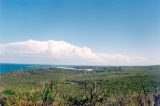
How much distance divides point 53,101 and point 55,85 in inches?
267

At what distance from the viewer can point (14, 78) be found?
26.7m

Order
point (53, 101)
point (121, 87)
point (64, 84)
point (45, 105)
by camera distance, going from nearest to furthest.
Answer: point (45, 105), point (53, 101), point (121, 87), point (64, 84)

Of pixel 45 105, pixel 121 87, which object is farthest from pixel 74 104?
pixel 121 87

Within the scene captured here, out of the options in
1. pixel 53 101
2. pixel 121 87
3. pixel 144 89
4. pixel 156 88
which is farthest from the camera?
pixel 121 87

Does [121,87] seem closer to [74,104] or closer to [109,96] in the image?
[109,96]

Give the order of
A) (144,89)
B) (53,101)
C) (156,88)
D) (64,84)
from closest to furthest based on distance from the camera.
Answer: (53,101) → (156,88) → (144,89) → (64,84)

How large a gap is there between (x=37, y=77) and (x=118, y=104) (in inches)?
498

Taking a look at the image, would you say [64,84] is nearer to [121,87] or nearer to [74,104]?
[121,87]

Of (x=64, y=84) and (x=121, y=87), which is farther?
(x=64, y=84)

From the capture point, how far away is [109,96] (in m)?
17.2

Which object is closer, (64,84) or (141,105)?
(141,105)

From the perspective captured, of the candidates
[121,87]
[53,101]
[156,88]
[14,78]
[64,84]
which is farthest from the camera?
[14,78]

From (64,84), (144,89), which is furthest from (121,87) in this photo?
(64,84)

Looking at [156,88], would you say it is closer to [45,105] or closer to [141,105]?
[141,105]
